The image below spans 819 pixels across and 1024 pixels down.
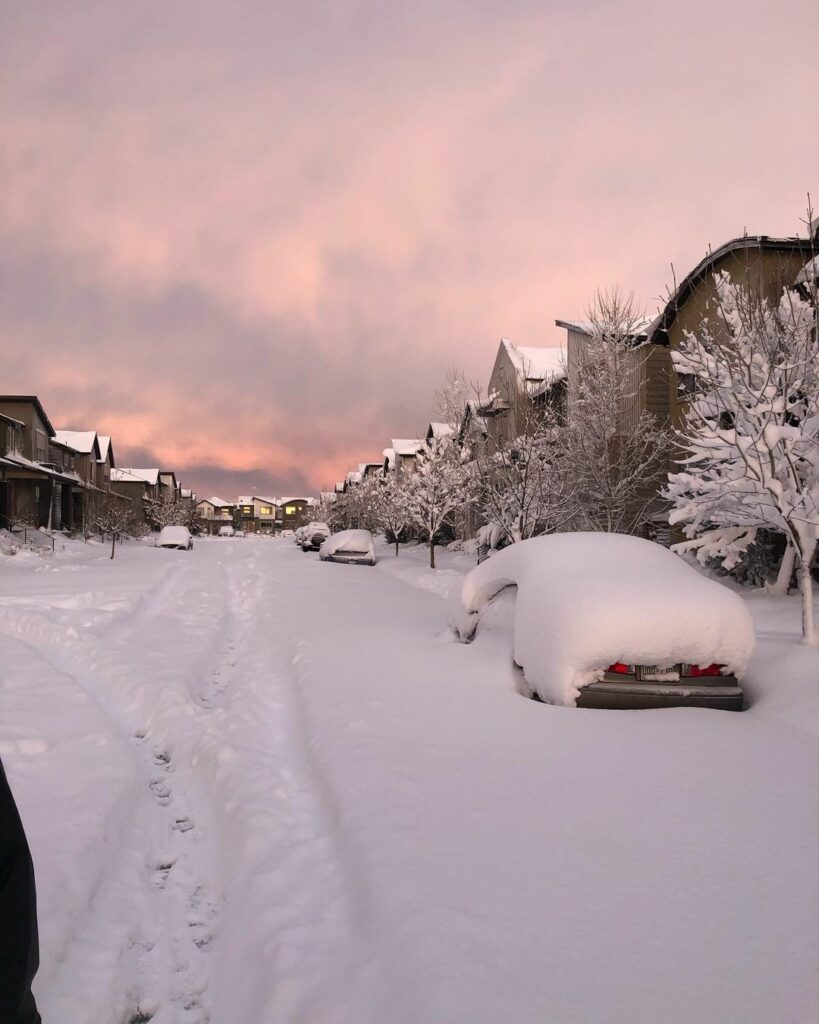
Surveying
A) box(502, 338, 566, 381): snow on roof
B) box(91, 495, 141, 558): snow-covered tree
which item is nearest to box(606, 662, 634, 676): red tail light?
box(502, 338, 566, 381): snow on roof

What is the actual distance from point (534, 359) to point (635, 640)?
28.9m

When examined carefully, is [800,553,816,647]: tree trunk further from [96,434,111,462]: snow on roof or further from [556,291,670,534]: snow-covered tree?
[96,434,111,462]: snow on roof

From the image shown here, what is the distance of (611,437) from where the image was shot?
58.3ft

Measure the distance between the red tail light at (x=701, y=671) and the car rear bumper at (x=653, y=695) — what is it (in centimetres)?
8

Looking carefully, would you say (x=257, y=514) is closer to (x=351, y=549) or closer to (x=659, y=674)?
(x=351, y=549)

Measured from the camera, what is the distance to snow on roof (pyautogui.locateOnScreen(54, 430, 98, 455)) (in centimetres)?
5616

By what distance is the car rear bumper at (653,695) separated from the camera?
5.38 meters

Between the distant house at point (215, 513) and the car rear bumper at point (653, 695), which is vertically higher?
the distant house at point (215, 513)

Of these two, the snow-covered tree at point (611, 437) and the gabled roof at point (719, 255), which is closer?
the gabled roof at point (719, 255)

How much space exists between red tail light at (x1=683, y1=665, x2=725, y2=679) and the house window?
153ft

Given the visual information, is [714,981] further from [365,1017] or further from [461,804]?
[461,804]

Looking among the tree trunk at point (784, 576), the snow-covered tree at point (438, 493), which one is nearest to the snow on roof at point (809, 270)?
the tree trunk at point (784, 576)

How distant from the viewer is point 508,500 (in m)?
16.1

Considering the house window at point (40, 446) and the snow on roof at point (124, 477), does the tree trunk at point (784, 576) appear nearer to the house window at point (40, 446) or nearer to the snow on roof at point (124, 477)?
the house window at point (40, 446)
